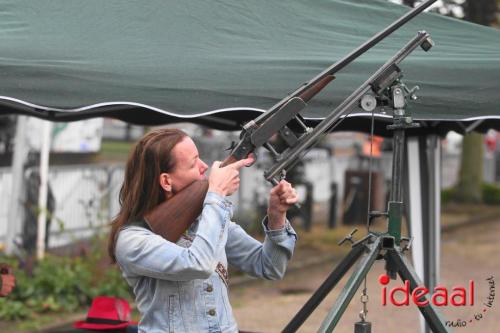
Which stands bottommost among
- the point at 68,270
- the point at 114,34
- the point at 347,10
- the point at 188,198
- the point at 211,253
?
the point at 68,270

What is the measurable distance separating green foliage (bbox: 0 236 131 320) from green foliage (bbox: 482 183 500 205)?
13762mm

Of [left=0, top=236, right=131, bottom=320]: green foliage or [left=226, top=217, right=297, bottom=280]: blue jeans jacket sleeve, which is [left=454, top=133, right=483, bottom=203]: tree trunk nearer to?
[left=0, top=236, right=131, bottom=320]: green foliage

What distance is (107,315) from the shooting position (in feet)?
15.6

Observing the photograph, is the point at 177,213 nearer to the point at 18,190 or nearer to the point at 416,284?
the point at 416,284

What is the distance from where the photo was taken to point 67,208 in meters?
10.2

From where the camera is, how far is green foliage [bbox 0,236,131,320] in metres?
7.81

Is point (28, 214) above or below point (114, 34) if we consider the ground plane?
below

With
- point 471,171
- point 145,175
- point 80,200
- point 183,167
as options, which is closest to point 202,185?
point 183,167

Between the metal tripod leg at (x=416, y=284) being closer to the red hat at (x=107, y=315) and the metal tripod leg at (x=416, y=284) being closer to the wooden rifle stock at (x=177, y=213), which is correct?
the wooden rifle stock at (x=177, y=213)

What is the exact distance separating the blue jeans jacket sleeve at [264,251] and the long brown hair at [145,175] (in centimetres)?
49

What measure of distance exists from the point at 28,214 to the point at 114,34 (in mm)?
5597

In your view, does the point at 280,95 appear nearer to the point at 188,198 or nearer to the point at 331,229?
the point at 188,198

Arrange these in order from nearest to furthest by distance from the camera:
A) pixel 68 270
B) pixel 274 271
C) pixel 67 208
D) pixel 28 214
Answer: pixel 274 271
pixel 68 270
pixel 28 214
pixel 67 208

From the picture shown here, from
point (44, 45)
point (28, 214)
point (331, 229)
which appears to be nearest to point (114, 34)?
point (44, 45)
